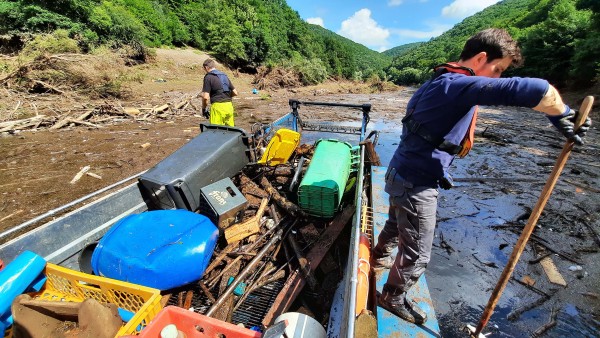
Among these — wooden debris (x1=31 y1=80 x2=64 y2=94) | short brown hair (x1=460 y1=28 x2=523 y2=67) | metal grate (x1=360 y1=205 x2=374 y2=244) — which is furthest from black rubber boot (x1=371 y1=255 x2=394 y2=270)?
wooden debris (x1=31 y1=80 x2=64 y2=94)

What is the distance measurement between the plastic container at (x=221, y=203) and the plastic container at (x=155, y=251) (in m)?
0.39

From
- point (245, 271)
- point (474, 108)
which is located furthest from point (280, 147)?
A: point (474, 108)

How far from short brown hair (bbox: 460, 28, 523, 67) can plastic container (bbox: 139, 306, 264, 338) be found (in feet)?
6.98

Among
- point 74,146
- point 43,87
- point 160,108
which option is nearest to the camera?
point 74,146

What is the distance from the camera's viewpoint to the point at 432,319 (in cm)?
221

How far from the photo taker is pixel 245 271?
2574 millimetres

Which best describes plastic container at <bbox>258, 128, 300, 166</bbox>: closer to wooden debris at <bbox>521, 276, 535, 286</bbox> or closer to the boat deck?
the boat deck

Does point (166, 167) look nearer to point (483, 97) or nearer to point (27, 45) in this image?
point (483, 97)

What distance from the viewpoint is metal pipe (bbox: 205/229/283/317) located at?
2252 millimetres

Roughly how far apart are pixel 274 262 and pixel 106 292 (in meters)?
1.53

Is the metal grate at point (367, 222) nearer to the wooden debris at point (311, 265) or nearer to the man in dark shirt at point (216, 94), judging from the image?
the wooden debris at point (311, 265)

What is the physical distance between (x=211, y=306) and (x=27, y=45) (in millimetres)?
15478

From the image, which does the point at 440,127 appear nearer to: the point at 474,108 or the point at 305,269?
the point at 474,108

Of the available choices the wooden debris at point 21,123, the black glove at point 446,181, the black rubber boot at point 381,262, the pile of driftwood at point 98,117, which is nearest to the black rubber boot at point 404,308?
the black rubber boot at point 381,262
